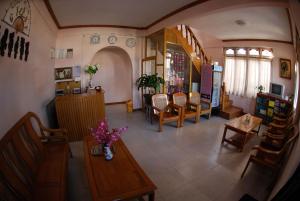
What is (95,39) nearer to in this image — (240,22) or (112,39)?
(112,39)

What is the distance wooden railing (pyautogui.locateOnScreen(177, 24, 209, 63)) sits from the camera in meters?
5.71

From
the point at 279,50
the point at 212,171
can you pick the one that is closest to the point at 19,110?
the point at 212,171

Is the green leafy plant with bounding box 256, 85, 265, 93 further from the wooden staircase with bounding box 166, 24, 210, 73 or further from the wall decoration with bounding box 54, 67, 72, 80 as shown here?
the wall decoration with bounding box 54, 67, 72, 80

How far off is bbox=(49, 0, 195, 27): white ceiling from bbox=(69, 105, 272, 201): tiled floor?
2.89m

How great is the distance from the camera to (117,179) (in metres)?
1.99

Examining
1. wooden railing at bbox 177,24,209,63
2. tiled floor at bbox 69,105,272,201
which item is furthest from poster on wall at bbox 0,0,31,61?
wooden railing at bbox 177,24,209,63

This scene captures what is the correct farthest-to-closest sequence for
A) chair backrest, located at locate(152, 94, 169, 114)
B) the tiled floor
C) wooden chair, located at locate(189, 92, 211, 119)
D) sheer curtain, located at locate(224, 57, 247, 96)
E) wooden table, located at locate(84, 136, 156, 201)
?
sheer curtain, located at locate(224, 57, 247, 96), wooden chair, located at locate(189, 92, 211, 119), chair backrest, located at locate(152, 94, 169, 114), the tiled floor, wooden table, located at locate(84, 136, 156, 201)

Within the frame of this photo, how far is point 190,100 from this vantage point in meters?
5.47

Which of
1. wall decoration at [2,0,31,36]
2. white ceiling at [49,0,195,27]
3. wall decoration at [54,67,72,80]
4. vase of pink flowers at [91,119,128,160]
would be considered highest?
white ceiling at [49,0,195,27]

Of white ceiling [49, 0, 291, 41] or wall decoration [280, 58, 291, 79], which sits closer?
white ceiling [49, 0, 291, 41]

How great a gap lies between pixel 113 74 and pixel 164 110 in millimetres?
2995

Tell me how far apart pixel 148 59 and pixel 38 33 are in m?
3.39

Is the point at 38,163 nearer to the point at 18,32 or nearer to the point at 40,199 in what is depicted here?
the point at 40,199

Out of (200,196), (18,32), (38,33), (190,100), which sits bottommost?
(200,196)
